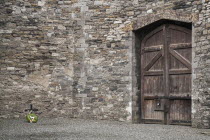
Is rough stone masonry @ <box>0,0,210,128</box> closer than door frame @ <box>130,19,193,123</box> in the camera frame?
No

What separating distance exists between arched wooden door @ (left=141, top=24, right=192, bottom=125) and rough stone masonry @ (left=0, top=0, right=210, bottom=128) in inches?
16.2

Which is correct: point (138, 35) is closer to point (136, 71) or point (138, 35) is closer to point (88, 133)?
point (136, 71)

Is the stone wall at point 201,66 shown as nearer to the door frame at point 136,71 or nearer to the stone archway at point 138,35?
the stone archway at point 138,35

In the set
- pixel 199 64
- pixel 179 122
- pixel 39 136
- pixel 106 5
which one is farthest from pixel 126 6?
pixel 39 136

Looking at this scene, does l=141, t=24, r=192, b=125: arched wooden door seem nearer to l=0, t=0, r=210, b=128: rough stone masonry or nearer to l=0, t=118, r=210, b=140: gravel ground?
l=0, t=0, r=210, b=128: rough stone masonry

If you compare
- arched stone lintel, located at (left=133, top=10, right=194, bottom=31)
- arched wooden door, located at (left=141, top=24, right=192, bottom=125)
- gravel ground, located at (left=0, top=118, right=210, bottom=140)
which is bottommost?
gravel ground, located at (left=0, top=118, right=210, bottom=140)

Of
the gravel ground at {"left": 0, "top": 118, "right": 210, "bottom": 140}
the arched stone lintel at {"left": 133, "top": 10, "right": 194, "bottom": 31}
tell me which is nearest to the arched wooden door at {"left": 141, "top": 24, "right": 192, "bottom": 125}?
the arched stone lintel at {"left": 133, "top": 10, "right": 194, "bottom": 31}

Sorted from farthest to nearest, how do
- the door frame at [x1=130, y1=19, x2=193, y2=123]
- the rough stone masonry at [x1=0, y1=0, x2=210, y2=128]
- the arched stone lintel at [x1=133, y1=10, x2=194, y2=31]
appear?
1. the rough stone masonry at [x1=0, y1=0, x2=210, y2=128]
2. the door frame at [x1=130, y1=19, x2=193, y2=123]
3. the arched stone lintel at [x1=133, y1=10, x2=194, y2=31]

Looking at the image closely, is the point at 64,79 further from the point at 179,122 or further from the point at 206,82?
the point at 206,82

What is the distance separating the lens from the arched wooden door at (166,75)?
8312 mm

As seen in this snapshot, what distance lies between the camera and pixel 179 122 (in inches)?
328

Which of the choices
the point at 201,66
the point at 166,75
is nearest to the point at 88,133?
the point at 166,75

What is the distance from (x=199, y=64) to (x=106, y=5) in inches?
128

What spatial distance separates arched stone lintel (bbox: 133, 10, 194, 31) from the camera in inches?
314
